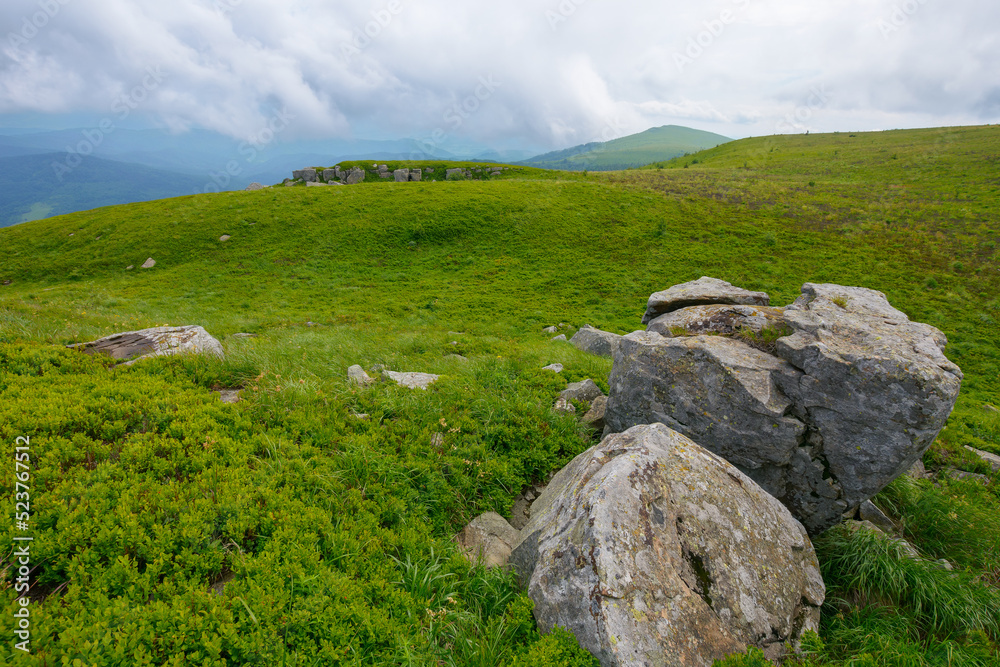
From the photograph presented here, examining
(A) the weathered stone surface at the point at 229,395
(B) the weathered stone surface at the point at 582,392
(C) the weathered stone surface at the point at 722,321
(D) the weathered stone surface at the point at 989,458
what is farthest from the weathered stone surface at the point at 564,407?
(D) the weathered stone surface at the point at 989,458

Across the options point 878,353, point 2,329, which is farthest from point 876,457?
point 2,329

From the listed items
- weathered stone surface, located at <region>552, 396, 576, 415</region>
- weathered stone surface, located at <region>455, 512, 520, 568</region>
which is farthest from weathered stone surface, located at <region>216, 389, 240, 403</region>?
weathered stone surface, located at <region>552, 396, 576, 415</region>

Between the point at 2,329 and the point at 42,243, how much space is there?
49638 millimetres

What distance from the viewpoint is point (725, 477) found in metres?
6.73

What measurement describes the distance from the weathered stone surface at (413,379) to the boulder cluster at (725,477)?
12.1 ft

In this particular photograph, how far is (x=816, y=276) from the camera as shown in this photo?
29.5 m

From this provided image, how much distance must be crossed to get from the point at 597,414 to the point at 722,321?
13.5 ft

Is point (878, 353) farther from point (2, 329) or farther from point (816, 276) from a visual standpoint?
point (816, 276)

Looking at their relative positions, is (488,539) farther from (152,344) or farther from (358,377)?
(152,344)

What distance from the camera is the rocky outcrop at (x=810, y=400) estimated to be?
7.24 m

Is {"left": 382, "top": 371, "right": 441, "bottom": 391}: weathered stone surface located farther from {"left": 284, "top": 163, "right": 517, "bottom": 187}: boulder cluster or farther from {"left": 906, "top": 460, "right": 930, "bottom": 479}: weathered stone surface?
{"left": 284, "top": 163, "right": 517, "bottom": 187}: boulder cluster

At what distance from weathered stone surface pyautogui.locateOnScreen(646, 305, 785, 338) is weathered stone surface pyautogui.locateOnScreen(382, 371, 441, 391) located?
6.55 m

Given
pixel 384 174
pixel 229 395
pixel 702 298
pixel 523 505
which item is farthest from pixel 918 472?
pixel 384 174

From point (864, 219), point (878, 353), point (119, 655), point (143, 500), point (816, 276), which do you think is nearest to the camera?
point (119, 655)
